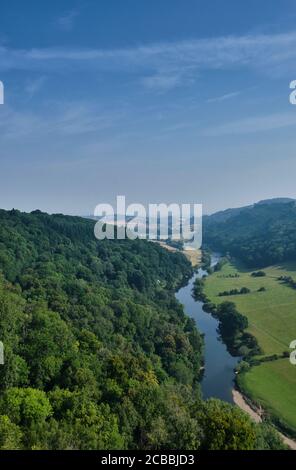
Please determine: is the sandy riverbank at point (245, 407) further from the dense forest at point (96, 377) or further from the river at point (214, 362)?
the dense forest at point (96, 377)

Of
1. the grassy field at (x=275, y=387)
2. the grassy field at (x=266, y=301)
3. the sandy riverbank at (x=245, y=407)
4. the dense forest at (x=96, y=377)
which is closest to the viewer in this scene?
the dense forest at (x=96, y=377)

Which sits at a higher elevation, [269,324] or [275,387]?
[269,324]

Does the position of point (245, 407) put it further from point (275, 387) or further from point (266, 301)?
point (266, 301)

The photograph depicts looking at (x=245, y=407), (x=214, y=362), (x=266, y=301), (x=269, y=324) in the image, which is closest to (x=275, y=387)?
(x=245, y=407)

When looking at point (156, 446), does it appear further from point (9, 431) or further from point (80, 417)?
point (9, 431)

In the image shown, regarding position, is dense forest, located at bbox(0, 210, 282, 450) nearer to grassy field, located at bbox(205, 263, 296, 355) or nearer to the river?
the river

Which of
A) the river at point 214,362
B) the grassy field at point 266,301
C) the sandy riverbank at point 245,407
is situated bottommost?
the sandy riverbank at point 245,407

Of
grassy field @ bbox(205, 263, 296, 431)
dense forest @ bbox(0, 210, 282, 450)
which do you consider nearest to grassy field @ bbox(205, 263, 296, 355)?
grassy field @ bbox(205, 263, 296, 431)

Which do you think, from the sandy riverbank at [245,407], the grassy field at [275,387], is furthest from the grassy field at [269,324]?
the sandy riverbank at [245,407]
